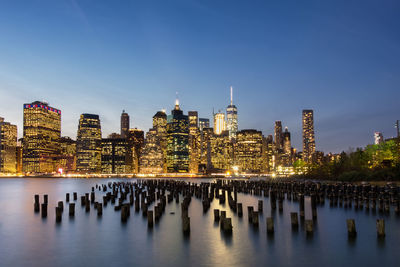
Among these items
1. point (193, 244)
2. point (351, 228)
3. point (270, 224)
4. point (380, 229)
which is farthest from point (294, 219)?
point (193, 244)

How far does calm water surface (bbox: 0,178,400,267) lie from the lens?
64.9 ft

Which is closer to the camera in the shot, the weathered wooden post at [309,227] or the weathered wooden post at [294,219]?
the weathered wooden post at [309,227]

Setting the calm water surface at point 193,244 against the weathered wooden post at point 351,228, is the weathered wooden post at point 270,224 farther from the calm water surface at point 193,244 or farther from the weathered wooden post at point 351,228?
the weathered wooden post at point 351,228

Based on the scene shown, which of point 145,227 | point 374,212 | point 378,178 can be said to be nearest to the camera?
point 145,227

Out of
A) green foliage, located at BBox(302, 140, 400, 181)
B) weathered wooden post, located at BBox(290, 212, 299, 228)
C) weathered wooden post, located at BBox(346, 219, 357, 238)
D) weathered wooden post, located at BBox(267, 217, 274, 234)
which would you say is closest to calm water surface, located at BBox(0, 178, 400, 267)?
weathered wooden post, located at BBox(346, 219, 357, 238)

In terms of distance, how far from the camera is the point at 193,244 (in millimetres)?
23531

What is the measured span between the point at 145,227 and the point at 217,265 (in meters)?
11.7

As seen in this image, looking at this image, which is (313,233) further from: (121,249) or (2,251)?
(2,251)

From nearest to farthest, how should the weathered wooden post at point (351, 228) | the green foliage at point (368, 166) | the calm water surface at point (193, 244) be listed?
the calm water surface at point (193, 244)
the weathered wooden post at point (351, 228)
the green foliage at point (368, 166)

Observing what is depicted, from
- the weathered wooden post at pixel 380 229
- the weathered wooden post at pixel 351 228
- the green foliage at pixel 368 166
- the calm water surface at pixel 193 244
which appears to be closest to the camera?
the calm water surface at pixel 193 244

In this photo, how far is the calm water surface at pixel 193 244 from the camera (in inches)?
779

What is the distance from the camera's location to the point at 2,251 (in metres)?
22.7

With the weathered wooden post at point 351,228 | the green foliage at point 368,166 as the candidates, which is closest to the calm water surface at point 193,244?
the weathered wooden post at point 351,228

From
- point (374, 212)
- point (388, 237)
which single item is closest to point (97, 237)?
point (388, 237)
